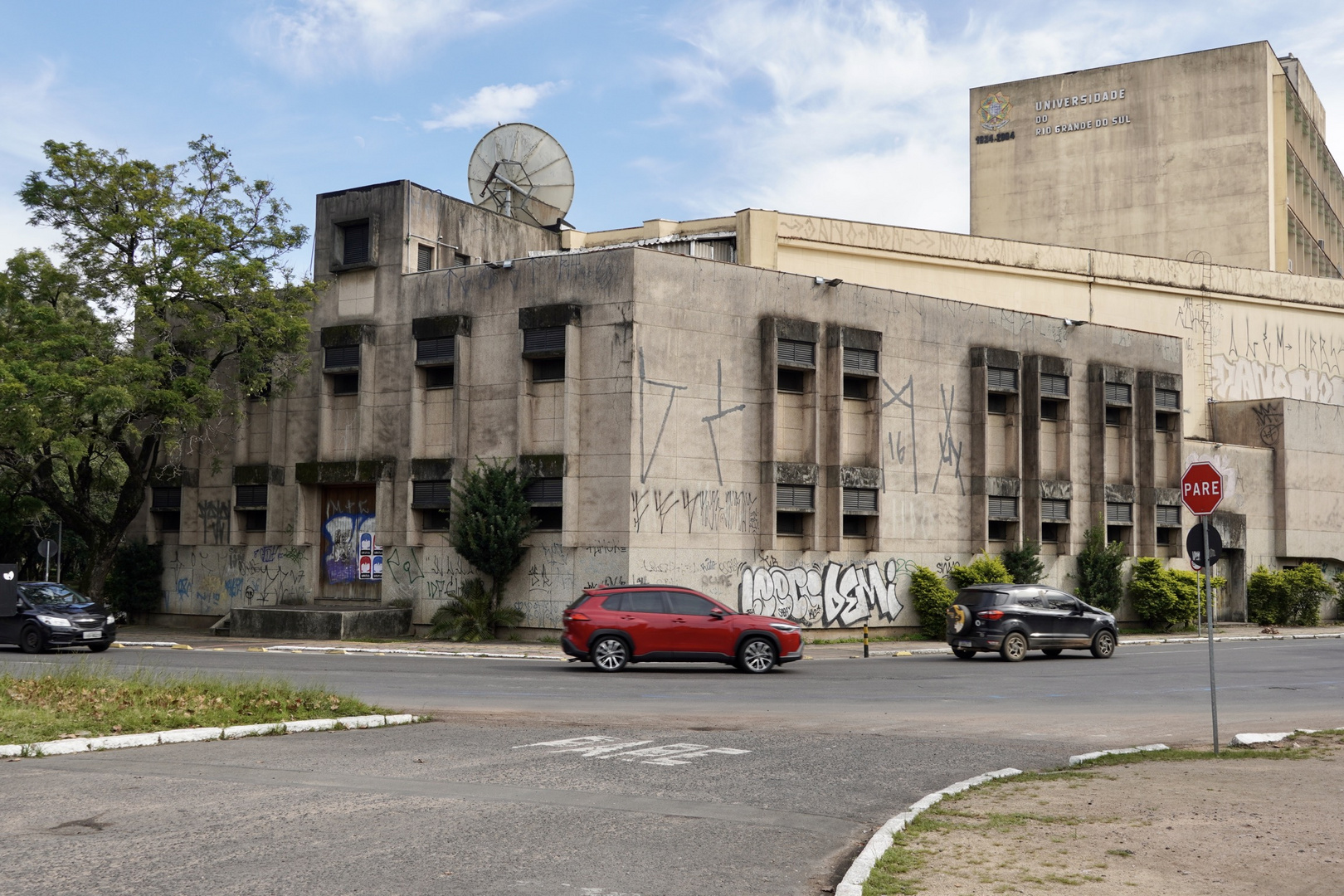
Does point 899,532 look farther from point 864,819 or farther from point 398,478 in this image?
point 864,819

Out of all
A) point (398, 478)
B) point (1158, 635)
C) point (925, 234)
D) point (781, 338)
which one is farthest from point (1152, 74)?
point (398, 478)

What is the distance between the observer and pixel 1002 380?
3912 cm

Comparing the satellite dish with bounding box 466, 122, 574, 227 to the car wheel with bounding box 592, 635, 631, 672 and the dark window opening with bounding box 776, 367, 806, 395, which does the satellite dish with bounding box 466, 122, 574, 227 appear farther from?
the car wheel with bounding box 592, 635, 631, 672

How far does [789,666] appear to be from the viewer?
25734mm

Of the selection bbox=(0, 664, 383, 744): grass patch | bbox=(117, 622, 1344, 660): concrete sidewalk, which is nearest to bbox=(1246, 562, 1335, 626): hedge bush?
bbox=(117, 622, 1344, 660): concrete sidewalk

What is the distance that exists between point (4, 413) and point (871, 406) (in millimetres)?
22329

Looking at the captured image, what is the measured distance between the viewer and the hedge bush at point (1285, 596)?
47.6m

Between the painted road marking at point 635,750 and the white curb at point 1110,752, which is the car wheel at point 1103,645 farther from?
the painted road marking at point 635,750

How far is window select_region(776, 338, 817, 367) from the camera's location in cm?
3381

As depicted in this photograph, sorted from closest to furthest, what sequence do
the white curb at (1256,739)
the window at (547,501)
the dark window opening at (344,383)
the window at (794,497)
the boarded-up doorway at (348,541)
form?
the white curb at (1256,739) → the window at (547,501) → the window at (794,497) → the boarded-up doorway at (348,541) → the dark window opening at (344,383)

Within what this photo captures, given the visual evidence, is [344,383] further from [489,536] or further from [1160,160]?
[1160,160]

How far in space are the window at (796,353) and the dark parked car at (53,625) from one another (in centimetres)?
1749

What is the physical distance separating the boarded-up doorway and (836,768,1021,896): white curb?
2575cm

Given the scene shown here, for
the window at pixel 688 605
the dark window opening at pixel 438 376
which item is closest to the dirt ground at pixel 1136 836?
the window at pixel 688 605
